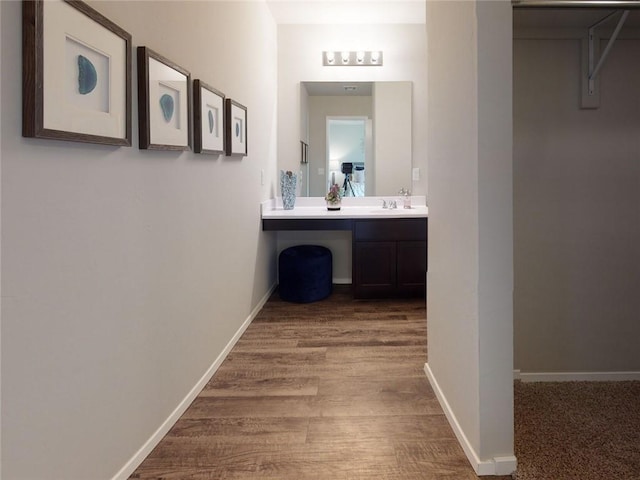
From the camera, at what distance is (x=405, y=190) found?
4211mm

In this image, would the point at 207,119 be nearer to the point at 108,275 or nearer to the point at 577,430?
the point at 108,275

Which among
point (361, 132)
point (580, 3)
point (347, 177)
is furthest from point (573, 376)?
point (361, 132)

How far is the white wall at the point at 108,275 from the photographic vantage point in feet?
3.37

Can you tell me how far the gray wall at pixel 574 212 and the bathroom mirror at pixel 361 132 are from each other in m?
2.14

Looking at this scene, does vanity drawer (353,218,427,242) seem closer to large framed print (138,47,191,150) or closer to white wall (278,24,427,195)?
white wall (278,24,427,195)

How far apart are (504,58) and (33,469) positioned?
1746 mm

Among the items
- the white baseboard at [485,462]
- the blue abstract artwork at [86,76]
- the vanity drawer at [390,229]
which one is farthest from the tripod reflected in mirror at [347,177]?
the blue abstract artwork at [86,76]

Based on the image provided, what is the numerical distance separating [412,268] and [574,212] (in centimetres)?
175

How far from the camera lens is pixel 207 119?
7.28ft

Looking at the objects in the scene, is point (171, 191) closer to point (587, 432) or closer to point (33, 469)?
point (33, 469)

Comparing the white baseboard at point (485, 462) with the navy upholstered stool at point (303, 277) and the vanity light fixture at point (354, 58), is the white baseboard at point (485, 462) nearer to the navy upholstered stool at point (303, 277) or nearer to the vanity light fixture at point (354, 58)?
the navy upholstered stool at point (303, 277)

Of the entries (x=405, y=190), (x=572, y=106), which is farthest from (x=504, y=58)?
(x=405, y=190)

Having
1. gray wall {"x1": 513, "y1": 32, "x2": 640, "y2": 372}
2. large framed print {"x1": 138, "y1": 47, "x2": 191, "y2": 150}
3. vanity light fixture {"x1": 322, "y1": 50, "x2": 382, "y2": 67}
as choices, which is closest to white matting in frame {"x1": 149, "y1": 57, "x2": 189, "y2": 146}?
large framed print {"x1": 138, "y1": 47, "x2": 191, "y2": 150}

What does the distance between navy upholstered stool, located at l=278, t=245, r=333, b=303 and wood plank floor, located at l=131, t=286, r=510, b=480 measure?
778mm
